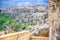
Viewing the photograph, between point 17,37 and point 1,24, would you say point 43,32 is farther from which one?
point 17,37

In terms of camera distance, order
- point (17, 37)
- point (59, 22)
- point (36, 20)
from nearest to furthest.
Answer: point (59, 22), point (17, 37), point (36, 20)

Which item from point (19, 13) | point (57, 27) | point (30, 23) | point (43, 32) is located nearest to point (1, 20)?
point (19, 13)

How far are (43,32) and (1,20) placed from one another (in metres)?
A: 1.86

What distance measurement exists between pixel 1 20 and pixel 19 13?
Result: 2.80 ft

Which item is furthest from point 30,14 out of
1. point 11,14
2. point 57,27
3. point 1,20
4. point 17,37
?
point 57,27

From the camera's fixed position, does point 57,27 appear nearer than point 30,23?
Yes

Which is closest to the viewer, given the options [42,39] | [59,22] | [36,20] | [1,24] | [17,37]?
[59,22]

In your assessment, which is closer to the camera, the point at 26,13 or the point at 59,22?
the point at 59,22

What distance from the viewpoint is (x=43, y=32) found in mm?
6641

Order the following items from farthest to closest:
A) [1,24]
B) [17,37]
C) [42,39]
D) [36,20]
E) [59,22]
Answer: [36,20]
[1,24]
[42,39]
[17,37]
[59,22]

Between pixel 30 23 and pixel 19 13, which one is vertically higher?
pixel 19 13

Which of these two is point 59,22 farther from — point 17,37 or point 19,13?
point 19,13

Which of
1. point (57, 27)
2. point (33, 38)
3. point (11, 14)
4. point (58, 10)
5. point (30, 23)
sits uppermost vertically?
point (58, 10)

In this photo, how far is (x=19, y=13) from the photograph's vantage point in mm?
6707
